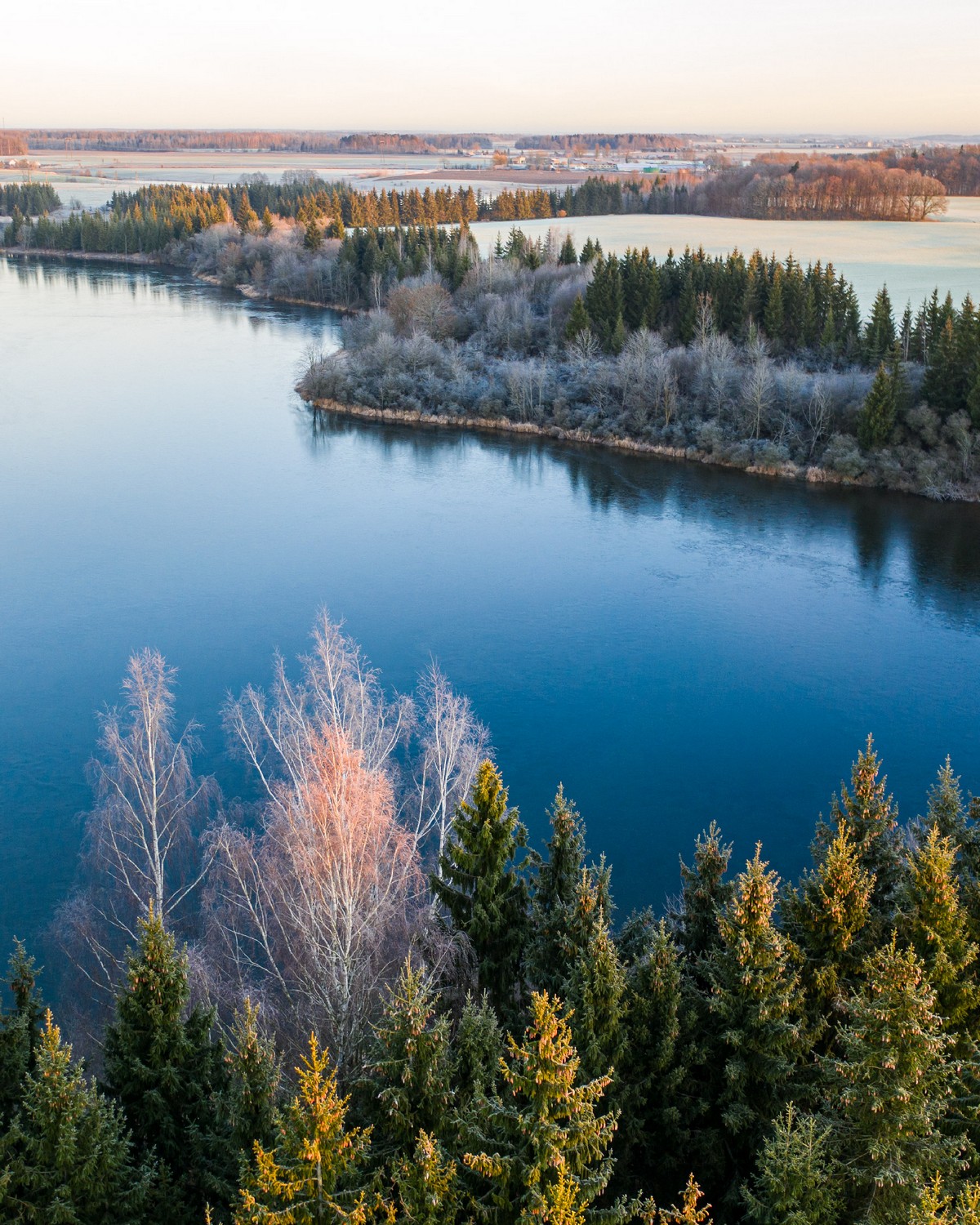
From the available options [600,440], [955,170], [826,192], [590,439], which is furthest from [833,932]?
[955,170]

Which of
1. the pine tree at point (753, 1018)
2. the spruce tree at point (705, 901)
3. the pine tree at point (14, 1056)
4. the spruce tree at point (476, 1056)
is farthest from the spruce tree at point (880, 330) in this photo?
the pine tree at point (14, 1056)

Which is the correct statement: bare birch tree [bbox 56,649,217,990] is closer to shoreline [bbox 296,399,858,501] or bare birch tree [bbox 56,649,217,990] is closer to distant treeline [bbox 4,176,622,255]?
shoreline [bbox 296,399,858,501]

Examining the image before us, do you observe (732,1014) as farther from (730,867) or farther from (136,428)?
(136,428)

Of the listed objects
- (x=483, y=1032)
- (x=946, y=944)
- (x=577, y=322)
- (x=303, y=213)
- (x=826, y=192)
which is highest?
(x=826, y=192)

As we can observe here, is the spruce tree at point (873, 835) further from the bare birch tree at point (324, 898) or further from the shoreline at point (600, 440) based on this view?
the shoreline at point (600, 440)

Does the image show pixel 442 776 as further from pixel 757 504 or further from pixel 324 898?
pixel 757 504

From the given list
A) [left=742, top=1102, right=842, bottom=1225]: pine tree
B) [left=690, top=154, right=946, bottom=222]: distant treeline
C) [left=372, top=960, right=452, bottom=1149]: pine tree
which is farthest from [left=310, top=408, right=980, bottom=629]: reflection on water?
[left=690, top=154, right=946, bottom=222]: distant treeline
